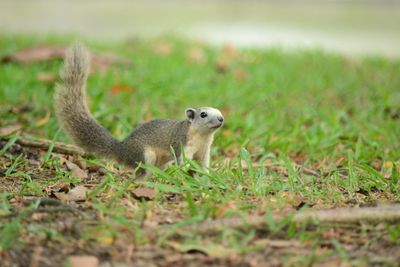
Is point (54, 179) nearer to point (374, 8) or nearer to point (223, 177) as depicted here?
point (223, 177)

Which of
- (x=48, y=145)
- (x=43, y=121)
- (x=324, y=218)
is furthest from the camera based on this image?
(x=43, y=121)

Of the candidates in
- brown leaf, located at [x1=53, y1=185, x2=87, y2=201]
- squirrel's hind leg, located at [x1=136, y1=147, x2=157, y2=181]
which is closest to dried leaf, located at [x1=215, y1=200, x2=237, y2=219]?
brown leaf, located at [x1=53, y1=185, x2=87, y2=201]

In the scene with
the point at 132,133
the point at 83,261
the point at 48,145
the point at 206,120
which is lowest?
the point at 83,261

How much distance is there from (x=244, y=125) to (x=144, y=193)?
7.93ft

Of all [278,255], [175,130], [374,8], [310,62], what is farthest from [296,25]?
[278,255]

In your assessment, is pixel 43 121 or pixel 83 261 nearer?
pixel 83 261

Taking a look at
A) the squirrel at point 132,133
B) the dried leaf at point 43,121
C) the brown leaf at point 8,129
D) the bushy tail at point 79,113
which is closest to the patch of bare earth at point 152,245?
the squirrel at point 132,133

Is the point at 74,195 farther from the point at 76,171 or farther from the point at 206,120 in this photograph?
the point at 206,120

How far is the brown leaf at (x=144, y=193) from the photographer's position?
3236 millimetres

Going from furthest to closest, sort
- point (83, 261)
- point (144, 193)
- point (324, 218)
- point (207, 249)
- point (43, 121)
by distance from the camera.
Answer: point (43, 121), point (144, 193), point (324, 218), point (207, 249), point (83, 261)

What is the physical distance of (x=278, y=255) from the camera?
8.73 feet

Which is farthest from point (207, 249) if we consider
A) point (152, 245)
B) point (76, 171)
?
point (76, 171)

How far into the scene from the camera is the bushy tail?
13.9 feet

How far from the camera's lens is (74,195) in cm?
333
